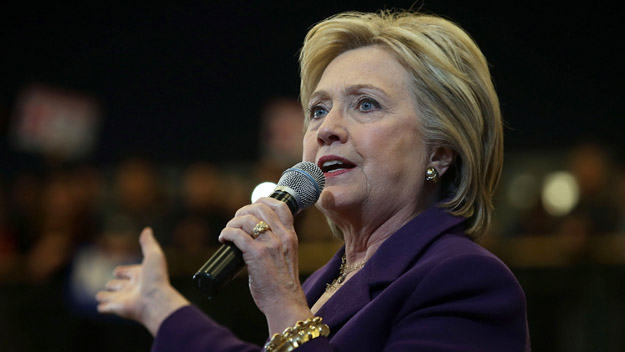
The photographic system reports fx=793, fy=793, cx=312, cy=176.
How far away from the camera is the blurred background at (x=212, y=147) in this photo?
14.9 feet

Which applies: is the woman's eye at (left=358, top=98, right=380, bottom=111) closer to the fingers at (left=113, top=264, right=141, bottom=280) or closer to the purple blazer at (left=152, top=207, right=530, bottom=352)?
the purple blazer at (left=152, top=207, right=530, bottom=352)

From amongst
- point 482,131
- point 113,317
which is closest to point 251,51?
point 113,317

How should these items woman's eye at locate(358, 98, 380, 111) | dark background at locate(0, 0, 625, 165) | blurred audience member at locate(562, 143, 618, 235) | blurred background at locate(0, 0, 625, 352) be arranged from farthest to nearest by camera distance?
1. dark background at locate(0, 0, 625, 165)
2. blurred audience member at locate(562, 143, 618, 235)
3. blurred background at locate(0, 0, 625, 352)
4. woman's eye at locate(358, 98, 380, 111)

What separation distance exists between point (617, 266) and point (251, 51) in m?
5.04

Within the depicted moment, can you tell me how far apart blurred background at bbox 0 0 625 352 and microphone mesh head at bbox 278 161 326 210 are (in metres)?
0.96

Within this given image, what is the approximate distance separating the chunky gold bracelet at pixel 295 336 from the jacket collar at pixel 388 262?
0.66ft

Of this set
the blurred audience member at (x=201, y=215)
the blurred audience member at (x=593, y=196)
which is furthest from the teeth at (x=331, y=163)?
the blurred audience member at (x=201, y=215)

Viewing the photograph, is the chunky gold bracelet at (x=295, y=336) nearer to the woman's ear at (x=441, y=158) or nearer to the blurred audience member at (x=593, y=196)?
the woman's ear at (x=441, y=158)

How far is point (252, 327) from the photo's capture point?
4.38 metres

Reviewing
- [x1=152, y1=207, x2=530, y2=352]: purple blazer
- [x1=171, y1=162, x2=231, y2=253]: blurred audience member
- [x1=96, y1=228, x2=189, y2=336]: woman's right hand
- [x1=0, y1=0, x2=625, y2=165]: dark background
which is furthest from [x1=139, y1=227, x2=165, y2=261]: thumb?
[x1=0, y1=0, x2=625, y2=165]: dark background

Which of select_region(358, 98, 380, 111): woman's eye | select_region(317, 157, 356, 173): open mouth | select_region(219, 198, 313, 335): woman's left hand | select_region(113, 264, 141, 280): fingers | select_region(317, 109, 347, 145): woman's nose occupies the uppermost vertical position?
select_region(358, 98, 380, 111): woman's eye

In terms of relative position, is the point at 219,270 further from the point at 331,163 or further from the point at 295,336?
the point at 331,163

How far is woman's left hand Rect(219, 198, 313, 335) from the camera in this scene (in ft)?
Result: 5.38

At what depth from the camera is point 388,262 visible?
6.15 ft
